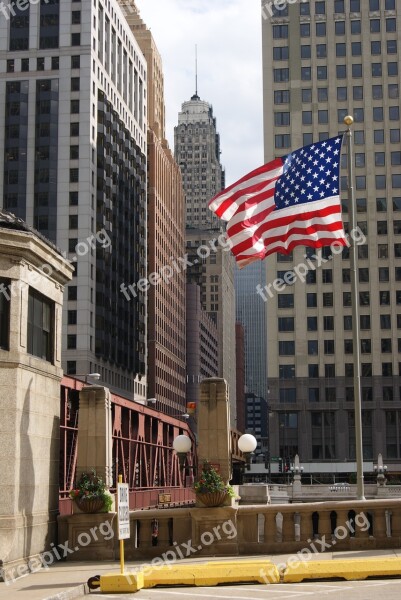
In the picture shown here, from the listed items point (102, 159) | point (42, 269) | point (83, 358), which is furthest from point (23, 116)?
point (42, 269)

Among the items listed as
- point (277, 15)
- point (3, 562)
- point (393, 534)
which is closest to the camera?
point (3, 562)

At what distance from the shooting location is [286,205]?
25.1 m

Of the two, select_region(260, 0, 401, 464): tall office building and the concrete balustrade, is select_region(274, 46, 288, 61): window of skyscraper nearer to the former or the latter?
select_region(260, 0, 401, 464): tall office building

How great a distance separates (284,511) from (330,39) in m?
114

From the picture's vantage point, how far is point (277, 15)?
5022 inches

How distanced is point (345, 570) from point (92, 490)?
7.53 metres

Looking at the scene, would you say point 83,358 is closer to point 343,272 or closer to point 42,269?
point 343,272

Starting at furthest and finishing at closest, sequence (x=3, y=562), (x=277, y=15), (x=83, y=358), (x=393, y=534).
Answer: (x=277, y=15)
(x=83, y=358)
(x=393, y=534)
(x=3, y=562)

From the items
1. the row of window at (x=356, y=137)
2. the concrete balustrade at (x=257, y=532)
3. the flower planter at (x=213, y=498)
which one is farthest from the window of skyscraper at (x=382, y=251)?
the flower planter at (x=213, y=498)

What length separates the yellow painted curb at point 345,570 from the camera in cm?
1809

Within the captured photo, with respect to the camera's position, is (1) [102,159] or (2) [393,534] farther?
(1) [102,159]

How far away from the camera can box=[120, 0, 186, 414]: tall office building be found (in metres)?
165

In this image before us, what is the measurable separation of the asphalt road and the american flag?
9.85 metres

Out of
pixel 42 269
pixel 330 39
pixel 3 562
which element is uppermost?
pixel 330 39
